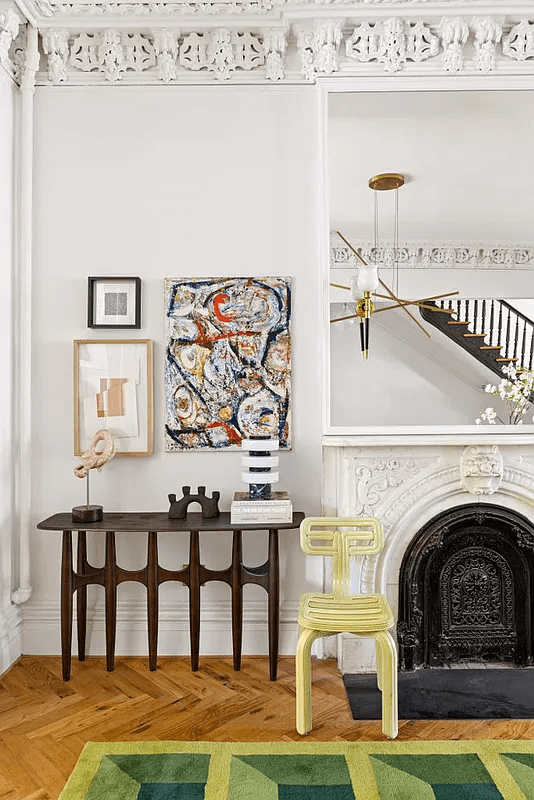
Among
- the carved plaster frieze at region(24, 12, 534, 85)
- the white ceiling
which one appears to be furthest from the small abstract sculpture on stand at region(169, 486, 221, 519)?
the carved plaster frieze at region(24, 12, 534, 85)

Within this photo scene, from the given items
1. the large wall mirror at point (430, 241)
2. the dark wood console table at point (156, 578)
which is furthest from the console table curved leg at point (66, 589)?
the large wall mirror at point (430, 241)

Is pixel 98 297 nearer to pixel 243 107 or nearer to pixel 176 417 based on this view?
pixel 176 417

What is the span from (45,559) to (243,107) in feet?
7.76

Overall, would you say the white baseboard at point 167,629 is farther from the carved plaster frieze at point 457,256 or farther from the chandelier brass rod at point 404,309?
the carved plaster frieze at point 457,256

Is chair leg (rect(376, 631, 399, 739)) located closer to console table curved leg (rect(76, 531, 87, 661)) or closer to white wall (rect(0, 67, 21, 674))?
console table curved leg (rect(76, 531, 87, 661))

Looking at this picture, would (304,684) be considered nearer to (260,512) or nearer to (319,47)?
(260,512)

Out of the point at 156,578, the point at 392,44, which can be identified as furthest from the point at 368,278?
the point at 156,578

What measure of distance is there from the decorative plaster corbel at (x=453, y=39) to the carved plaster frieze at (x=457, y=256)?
86 cm

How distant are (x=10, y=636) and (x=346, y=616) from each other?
1601 mm

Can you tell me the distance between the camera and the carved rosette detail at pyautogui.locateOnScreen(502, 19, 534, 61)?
10.1ft

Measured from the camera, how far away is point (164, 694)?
108 inches

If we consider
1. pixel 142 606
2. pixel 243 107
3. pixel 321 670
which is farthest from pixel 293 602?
pixel 243 107

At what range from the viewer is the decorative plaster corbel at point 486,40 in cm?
303

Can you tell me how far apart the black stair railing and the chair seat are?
49.6 inches
